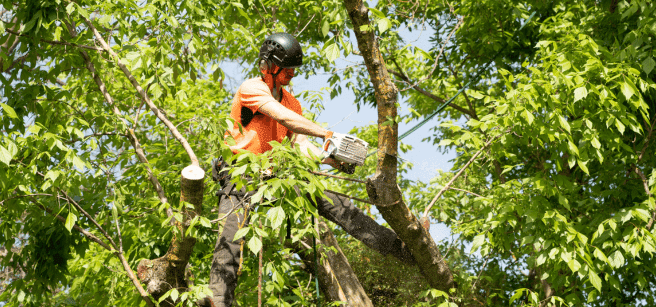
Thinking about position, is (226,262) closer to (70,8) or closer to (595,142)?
(70,8)

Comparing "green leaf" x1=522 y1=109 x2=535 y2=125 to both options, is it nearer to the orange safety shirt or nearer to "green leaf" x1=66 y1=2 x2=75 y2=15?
the orange safety shirt

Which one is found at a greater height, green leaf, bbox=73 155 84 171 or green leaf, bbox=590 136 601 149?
green leaf, bbox=590 136 601 149

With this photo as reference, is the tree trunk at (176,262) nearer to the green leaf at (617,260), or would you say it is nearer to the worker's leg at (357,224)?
the worker's leg at (357,224)

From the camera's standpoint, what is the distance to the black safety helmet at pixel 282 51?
384 centimetres

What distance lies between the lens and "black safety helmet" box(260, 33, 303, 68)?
3.84 metres

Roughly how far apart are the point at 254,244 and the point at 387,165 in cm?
96

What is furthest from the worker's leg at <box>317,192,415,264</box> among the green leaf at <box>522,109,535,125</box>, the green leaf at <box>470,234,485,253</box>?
the green leaf at <box>522,109,535,125</box>

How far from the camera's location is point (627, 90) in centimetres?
409

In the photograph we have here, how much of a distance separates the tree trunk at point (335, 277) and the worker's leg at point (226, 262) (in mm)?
1321

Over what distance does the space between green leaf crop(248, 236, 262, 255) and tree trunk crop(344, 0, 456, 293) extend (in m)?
0.88

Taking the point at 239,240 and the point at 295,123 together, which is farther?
the point at 239,240

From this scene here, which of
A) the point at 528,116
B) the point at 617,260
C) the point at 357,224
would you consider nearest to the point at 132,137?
the point at 357,224

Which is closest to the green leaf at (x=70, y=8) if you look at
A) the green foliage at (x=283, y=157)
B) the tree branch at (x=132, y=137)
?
the green foliage at (x=283, y=157)

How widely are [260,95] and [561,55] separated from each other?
2276mm
